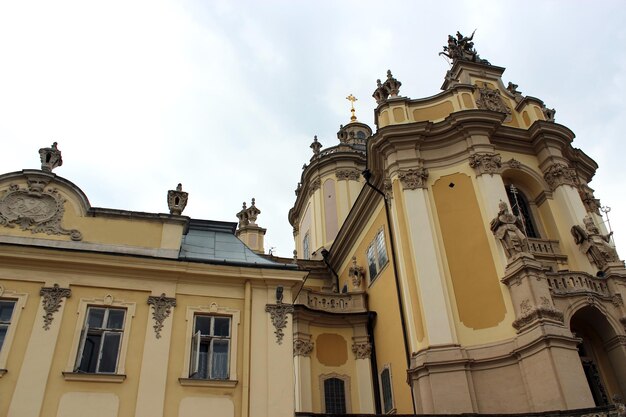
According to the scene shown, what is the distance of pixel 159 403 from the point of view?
1134 cm

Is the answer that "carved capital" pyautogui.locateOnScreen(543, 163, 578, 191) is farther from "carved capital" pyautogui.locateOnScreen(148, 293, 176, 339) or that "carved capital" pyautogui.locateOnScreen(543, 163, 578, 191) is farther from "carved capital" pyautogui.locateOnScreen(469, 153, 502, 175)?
"carved capital" pyautogui.locateOnScreen(148, 293, 176, 339)

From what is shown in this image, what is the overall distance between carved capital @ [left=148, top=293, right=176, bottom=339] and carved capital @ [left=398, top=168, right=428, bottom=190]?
10.0m

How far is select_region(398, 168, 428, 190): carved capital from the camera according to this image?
1955 centimetres

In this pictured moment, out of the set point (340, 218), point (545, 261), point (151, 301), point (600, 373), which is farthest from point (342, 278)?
point (151, 301)

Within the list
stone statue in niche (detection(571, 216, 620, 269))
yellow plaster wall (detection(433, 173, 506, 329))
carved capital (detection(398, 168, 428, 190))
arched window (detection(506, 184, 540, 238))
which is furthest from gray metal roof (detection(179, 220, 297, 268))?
stone statue in niche (detection(571, 216, 620, 269))

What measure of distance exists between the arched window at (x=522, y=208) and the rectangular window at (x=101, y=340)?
13915 mm

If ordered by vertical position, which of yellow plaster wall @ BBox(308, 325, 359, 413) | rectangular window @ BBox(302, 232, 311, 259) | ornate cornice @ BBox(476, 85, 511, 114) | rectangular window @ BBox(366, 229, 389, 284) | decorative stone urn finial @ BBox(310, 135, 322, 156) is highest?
decorative stone urn finial @ BBox(310, 135, 322, 156)

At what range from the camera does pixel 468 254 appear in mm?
17969

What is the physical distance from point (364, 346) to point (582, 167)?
38.6 feet

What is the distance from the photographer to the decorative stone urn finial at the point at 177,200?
14492 millimetres

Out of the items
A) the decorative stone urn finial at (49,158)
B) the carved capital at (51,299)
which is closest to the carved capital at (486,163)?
the decorative stone urn finial at (49,158)

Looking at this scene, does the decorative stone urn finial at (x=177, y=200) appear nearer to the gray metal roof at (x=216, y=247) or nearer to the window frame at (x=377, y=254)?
the gray metal roof at (x=216, y=247)

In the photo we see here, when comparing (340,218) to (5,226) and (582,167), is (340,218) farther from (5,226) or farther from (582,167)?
(5,226)

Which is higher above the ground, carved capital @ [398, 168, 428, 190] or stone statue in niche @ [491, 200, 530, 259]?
carved capital @ [398, 168, 428, 190]
